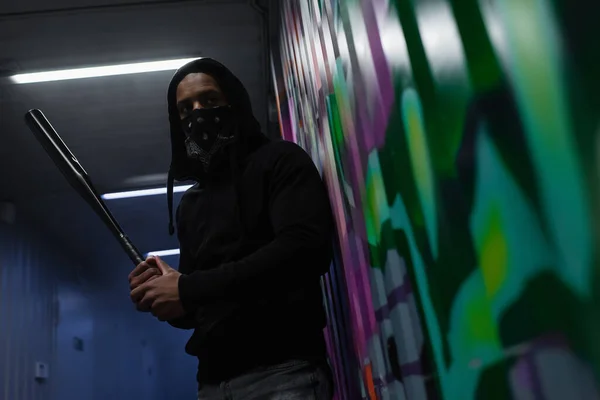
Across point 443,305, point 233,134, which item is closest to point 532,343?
point 443,305

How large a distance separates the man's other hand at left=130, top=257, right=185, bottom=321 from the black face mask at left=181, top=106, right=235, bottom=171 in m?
0.32

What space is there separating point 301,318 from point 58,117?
2418mm

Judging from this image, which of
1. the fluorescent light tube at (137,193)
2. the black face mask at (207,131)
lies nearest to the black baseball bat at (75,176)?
the black face mask at (207,131)

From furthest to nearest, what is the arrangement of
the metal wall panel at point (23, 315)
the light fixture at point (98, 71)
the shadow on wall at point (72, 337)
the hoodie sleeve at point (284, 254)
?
the shadow on wall at point (72, 337)
the metal wall panel at point (23, 315)
the light fixture at point (98, 71)
the hoodie sleeve at point (284, 254)

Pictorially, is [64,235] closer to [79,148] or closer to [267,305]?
[79,148]

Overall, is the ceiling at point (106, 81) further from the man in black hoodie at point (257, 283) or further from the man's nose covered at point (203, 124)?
the man in black hoodie at point (257, 283)

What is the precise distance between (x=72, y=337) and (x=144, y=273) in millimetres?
4236

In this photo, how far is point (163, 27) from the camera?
7.69 feet

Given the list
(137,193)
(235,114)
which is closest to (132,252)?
(235,114)

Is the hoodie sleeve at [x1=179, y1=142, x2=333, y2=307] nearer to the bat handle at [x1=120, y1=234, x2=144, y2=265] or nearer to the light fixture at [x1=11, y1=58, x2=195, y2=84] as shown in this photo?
the bat handle at [x1=120, y1=234, x2=144, y2=265]

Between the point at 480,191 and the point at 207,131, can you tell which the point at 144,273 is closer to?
the point at 207,131

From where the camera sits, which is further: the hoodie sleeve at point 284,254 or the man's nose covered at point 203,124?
the man's nose covered at point 203,124

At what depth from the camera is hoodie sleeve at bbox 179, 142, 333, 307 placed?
90cm

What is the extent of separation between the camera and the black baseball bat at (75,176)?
4.00 feet
